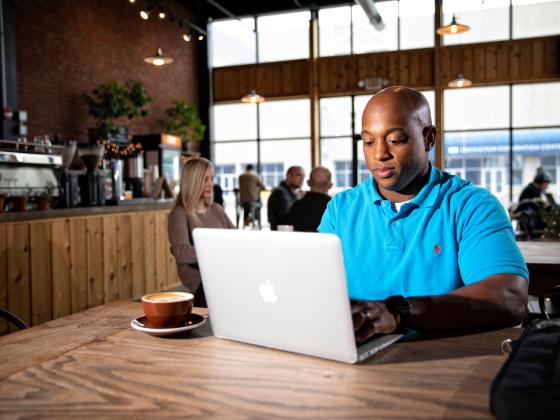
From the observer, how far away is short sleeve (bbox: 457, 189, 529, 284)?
1386 millimetres

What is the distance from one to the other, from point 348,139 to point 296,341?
1071cm

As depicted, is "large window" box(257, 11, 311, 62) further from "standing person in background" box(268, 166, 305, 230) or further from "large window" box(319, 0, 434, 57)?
"standing person in background" box(268, 166, 305, 230)

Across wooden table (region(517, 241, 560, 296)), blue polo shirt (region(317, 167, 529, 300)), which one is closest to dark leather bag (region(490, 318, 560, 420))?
blue polo shirt (region(317, 167, 529, 300))

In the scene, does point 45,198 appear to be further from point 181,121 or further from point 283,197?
point 181,121

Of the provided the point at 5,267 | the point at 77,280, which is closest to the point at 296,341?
the point at 5,267

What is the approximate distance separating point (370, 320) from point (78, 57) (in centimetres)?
872

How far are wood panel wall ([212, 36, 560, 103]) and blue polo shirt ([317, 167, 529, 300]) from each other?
987 cm

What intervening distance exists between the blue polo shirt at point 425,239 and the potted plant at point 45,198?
311 cm

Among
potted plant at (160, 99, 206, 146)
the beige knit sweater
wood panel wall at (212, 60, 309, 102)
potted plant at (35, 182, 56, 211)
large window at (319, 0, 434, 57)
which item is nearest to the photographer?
the beige knit sweater

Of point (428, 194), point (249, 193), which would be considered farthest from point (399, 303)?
point (249, 193)

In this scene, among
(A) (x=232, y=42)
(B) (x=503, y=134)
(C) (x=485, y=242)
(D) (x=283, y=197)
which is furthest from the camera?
(A) (x=232, y=42)

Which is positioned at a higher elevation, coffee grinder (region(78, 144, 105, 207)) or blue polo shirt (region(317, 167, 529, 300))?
coffee grinder (region(78, 144, 105, 207))

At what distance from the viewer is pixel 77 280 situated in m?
4.29

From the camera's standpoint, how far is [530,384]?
0.81 metres
